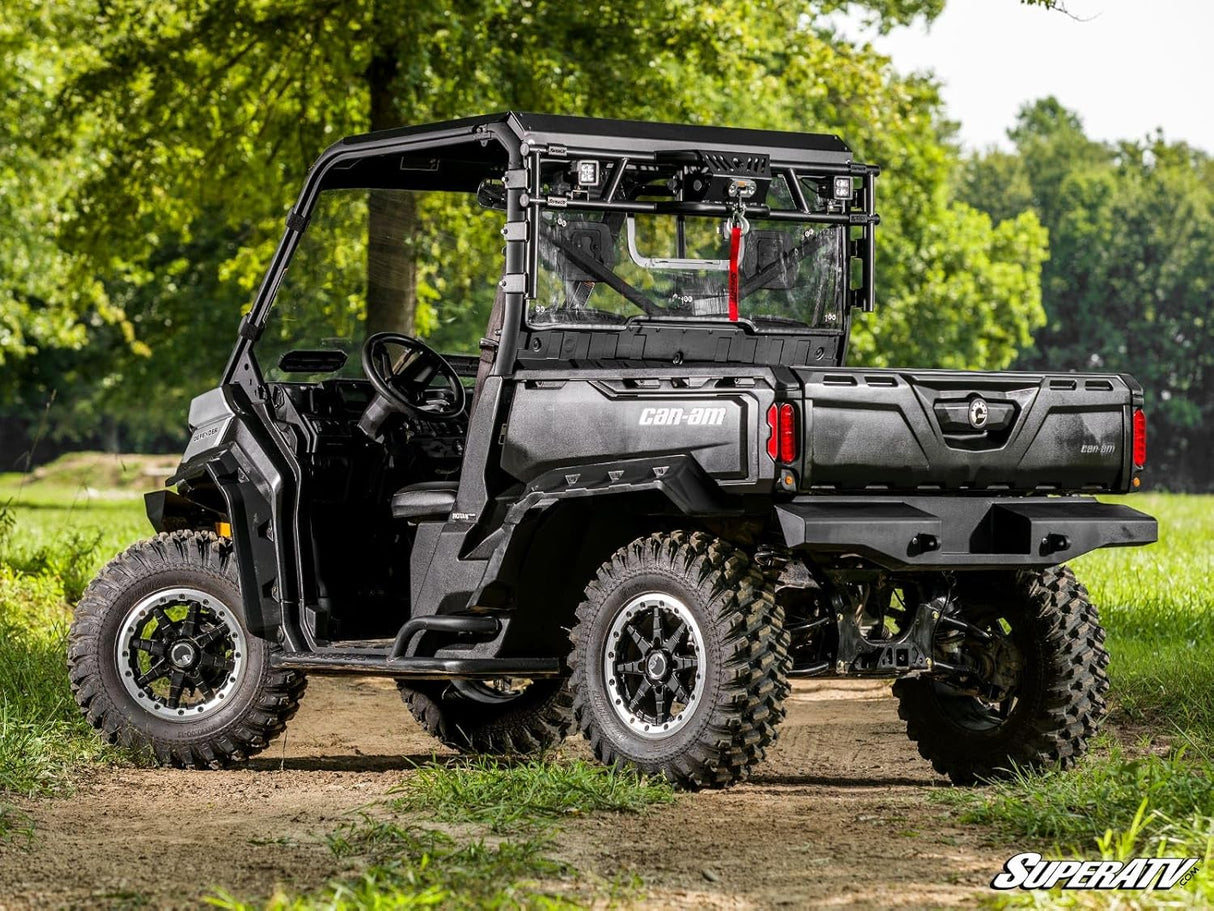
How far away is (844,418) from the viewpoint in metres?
6.31

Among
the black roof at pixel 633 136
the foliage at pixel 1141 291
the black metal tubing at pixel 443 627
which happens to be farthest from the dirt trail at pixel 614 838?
the foliage at pixel 1141 291

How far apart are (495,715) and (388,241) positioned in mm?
2660

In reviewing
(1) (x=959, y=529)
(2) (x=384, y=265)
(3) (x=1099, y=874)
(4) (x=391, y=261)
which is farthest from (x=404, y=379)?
(3) (x=1099, y=874)

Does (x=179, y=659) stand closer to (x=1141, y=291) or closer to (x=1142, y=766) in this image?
(x=1142, y=766)

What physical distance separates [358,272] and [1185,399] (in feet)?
162

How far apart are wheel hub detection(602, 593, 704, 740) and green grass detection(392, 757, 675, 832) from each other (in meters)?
0.21

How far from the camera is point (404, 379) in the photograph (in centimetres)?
802

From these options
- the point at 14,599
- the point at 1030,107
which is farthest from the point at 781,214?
the point at 1030,107

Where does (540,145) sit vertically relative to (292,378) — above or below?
above

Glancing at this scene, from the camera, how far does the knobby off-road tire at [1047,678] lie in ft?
22.8

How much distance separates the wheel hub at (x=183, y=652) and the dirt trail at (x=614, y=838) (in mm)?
307

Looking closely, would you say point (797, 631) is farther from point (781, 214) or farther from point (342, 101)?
point (342, 101)

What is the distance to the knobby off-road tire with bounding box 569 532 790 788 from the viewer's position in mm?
6387

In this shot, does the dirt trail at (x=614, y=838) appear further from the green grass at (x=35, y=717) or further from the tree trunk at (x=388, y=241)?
the tree trunk at (x=388, y=241)
